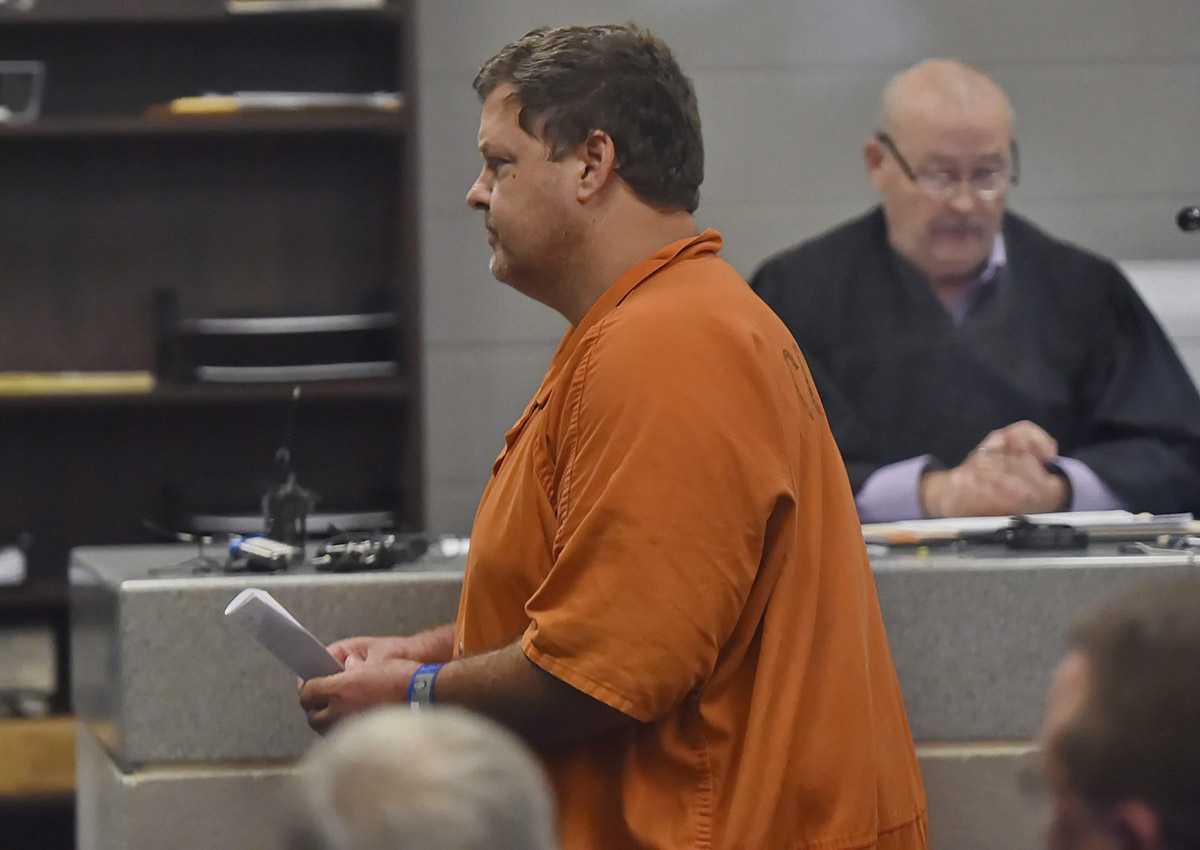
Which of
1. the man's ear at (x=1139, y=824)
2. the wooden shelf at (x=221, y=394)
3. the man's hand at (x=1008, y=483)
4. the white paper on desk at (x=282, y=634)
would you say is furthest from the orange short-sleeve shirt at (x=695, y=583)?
the wooden shelf at (x=221, y=394)

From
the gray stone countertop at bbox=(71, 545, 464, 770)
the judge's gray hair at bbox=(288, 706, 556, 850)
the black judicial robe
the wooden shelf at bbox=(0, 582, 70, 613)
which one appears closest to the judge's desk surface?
the gray stone countertop at bbox=(71, 545, 464, 770)

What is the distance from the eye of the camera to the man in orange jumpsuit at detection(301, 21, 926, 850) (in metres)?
1.09

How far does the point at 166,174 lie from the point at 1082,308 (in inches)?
71.9

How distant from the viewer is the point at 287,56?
3.05 meters

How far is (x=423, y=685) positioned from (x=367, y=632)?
0.32 meters

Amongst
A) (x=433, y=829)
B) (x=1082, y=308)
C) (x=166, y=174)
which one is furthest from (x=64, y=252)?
(x=433, y=829)

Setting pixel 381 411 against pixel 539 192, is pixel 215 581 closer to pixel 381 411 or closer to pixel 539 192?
pixel 539 192

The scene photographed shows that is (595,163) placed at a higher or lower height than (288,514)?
higher

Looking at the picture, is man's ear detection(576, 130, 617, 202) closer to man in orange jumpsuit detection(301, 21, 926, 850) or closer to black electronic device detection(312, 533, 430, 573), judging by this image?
man in orange jumpsuit detection(301, 21, 926, 850)

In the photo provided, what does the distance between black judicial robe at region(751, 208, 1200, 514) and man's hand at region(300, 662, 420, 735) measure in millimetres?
1310

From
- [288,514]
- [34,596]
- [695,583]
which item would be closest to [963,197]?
[288,514]

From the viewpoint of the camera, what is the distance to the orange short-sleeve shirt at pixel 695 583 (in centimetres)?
108

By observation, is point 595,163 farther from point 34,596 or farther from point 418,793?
point 34,596

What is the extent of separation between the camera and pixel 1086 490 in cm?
217
